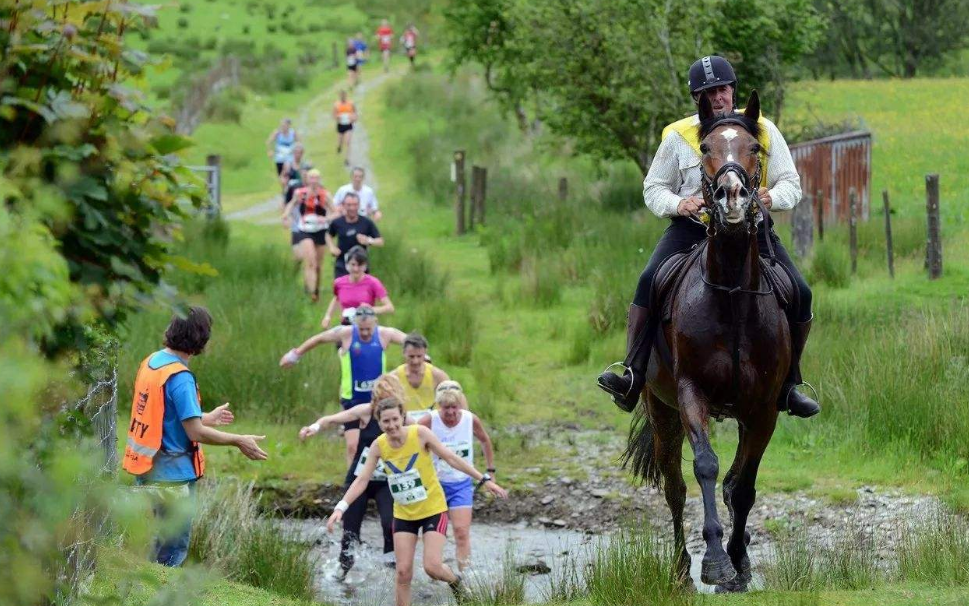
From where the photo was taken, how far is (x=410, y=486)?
9.43m

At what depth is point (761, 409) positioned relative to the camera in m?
8.09

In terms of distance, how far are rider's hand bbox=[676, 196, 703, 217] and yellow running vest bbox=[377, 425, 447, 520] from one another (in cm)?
248

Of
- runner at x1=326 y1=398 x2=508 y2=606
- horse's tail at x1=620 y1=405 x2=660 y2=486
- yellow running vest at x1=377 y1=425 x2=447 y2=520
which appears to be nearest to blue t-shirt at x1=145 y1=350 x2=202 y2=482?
runner at x1=326 y1=398 x2=508 y2=606

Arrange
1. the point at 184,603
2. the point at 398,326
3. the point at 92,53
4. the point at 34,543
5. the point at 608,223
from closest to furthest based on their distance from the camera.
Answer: the point at 34,543 → the point at 184,603 → the point at 92,53 → the point at 398,326 → the point at 608,223

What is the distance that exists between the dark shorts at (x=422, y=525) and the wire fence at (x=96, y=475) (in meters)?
1.99

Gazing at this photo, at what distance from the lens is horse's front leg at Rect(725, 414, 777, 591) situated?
8.27 metres

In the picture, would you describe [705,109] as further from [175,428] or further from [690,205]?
[175,428]

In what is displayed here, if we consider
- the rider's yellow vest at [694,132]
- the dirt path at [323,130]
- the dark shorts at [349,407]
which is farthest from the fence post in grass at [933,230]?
the dirt path at [323,130]

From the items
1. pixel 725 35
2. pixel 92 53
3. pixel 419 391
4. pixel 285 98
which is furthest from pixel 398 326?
pixel 285 98

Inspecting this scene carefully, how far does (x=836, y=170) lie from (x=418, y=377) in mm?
12904

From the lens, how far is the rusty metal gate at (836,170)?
21969mm

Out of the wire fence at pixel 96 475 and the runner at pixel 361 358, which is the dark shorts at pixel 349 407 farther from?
the wire fence at pixel 96 475

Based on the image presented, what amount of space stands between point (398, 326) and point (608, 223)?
18.8ft

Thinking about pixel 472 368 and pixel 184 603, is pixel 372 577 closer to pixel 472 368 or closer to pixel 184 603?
pixel 472 368
